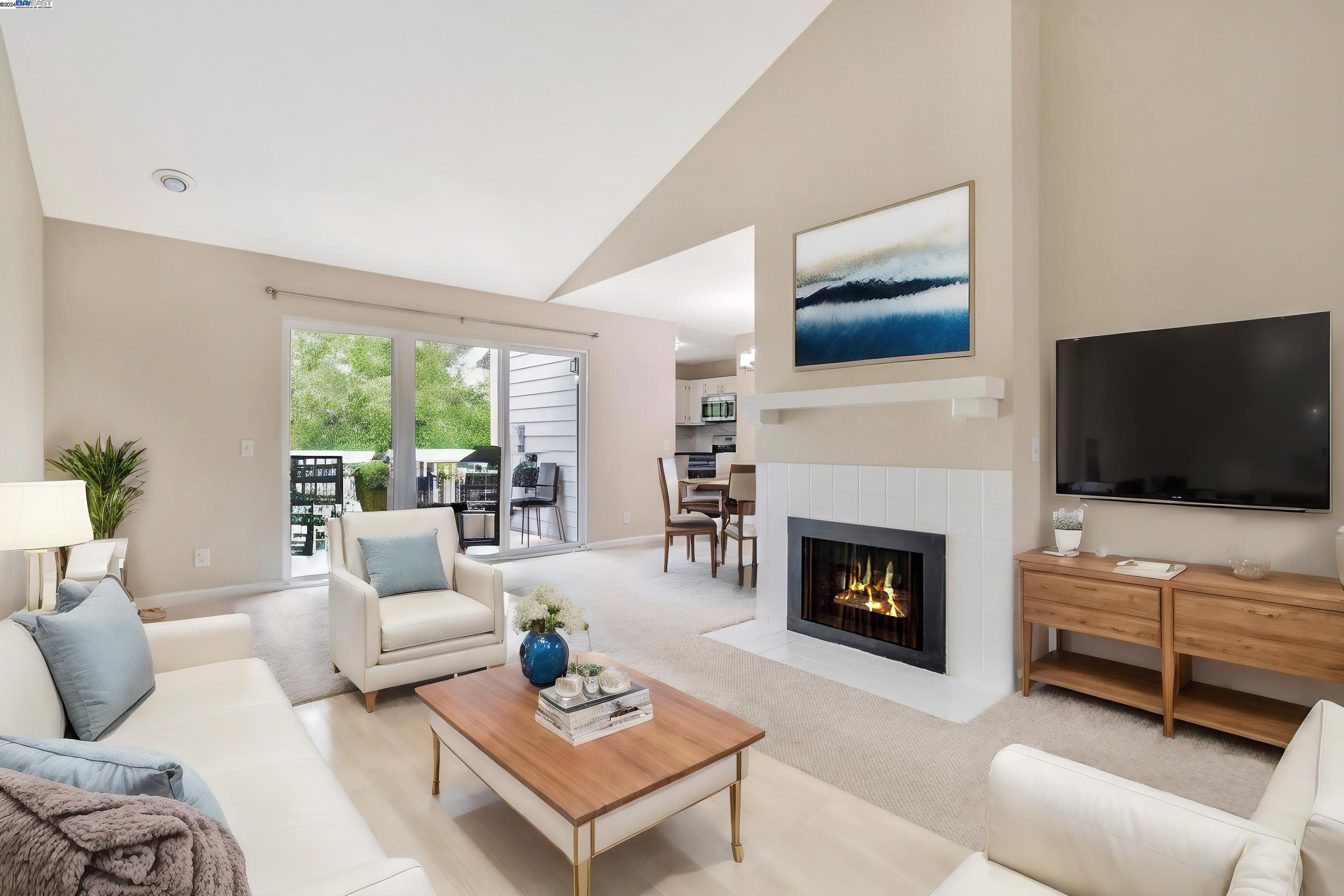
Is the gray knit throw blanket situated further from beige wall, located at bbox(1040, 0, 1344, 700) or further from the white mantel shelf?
beige wall, located at bbox(1040, 0, 1344, 700)

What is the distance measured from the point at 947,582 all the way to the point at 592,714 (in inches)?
81.2

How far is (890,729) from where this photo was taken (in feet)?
8.57

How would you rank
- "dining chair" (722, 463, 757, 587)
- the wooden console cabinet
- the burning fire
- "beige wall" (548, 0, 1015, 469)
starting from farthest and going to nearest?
"dining chair" (722, 463, 757, 587), the burning fire, "beige wall" (548, 0, 1015, 469), the wooden console cabinet

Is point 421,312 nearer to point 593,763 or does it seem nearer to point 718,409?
point 718,409

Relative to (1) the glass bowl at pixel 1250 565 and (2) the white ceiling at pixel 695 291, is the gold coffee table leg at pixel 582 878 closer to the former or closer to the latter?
(1) the glass bowl at pixel 1250 565

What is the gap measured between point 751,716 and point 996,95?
3000 mm

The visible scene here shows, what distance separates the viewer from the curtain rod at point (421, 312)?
491 cm

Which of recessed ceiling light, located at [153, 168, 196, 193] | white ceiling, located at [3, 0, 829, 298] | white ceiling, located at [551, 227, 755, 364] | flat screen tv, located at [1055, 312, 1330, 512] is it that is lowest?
flat screen tv, located at [1055, 312, 1330, 512]

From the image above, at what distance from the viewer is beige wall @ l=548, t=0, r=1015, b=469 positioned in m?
3.01

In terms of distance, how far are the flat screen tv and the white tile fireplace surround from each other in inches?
17.6

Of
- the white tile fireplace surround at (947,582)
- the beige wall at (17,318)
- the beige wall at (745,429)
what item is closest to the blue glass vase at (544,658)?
the white tile fireplace surround at (947,582)

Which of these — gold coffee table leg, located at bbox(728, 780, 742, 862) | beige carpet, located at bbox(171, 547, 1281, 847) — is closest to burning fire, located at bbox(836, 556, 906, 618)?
beige carpet, located at bbox(171, 547, 1281, 847)

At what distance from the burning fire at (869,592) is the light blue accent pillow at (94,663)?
10.2 ft

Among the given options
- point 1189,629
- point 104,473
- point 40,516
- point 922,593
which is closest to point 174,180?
point 104,473
